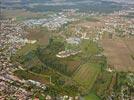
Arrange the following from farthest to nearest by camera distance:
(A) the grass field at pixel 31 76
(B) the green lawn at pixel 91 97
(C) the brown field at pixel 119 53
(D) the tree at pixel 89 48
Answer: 1. (D) the tree at pixel 89 48
2. (C) the brown field at pixel 119 53
3. (A) the grass field at pixel 31 76
4. (B) the green lawn at pixel 91 97

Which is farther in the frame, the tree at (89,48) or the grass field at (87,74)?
the tree at (89,48)

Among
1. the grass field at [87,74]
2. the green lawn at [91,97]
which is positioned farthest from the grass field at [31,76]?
the green lawn at [91,97]

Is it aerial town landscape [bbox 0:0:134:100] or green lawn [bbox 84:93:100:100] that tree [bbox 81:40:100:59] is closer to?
aerial town landscape [bbox 0:0:134:100]

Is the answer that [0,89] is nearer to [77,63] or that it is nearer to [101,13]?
[77,63]

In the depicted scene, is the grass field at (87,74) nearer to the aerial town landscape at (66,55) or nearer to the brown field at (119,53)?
the aerial town landscape at (66,55)

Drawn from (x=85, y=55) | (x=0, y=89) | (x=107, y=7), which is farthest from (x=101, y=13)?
(x=0, y=89)

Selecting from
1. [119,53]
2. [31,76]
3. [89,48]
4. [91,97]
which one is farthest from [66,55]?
[91,97]

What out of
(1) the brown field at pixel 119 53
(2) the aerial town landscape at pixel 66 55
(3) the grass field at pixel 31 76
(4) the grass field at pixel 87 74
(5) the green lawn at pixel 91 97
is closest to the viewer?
(5) the green lawn at pixel 91 97
